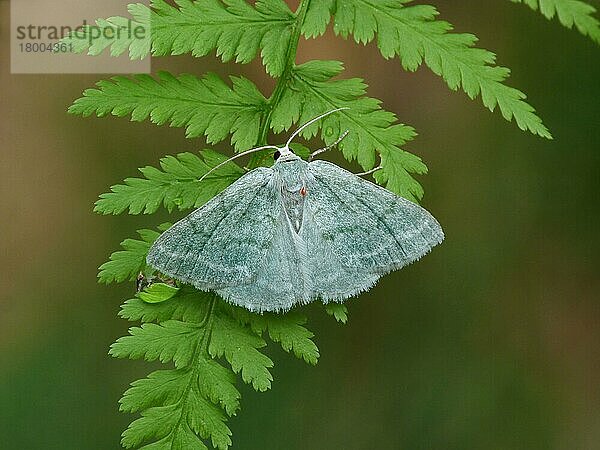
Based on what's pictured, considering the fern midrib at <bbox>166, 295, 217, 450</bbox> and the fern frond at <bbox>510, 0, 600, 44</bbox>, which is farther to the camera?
the fern frond at <bbox>510, 0, 600, 44</bbox>

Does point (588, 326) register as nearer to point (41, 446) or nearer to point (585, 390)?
point (585, 390)

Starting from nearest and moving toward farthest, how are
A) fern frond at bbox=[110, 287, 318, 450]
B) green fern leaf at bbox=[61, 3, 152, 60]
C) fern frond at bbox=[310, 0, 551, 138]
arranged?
fern frond at bbox=[110, 287, 318, 450] < green fern leaf at bbox=[61, 3, 152, 60] < fern frond at bbox=[310, 0, 551, 138]

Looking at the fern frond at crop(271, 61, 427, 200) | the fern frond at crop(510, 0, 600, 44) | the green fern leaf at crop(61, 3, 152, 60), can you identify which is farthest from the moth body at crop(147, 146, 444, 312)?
the fern frond at crop(510, 0, 600, 44)

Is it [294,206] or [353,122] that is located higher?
[353,122]

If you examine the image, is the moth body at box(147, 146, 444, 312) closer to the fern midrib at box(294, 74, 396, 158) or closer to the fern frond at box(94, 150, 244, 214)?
the fern frond at box(94, 150, 244, 214)

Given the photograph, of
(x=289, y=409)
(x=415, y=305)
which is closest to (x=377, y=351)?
(x=415, y=305)

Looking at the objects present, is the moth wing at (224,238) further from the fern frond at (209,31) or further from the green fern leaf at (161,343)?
the fern frond at (209,31)

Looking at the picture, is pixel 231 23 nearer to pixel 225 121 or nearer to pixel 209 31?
pixel 209 31

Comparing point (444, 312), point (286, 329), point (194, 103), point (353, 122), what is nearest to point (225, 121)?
point (194, 103)
